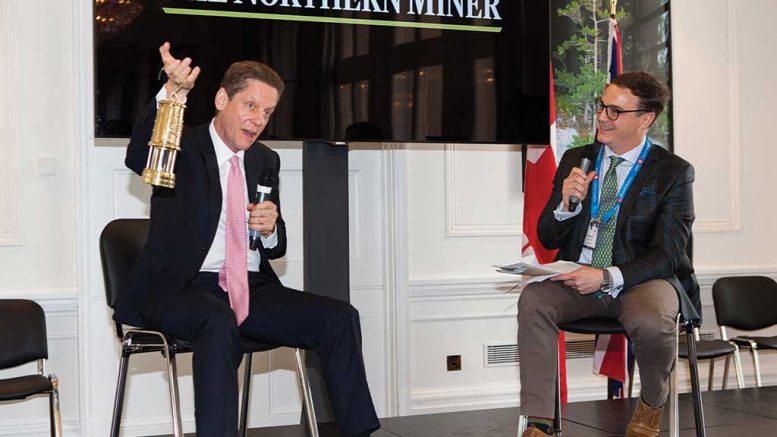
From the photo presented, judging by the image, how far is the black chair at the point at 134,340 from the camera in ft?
9.95

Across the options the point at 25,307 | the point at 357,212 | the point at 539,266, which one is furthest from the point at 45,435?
the point at 539,266

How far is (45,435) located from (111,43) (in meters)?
2.00

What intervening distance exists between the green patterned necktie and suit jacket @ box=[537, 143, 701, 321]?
0.03 m

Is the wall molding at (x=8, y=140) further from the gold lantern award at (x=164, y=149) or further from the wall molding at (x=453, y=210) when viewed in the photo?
the gold lantern award at (x=164, y=149)

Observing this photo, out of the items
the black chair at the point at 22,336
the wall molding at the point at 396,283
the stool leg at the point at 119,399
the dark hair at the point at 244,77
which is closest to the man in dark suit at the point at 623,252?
the dark hair at the point at 244,77

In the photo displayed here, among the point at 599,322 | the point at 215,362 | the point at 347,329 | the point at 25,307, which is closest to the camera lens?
the point at 215,362

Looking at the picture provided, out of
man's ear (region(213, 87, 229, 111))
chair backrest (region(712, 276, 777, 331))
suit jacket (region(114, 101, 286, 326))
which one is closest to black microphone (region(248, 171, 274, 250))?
suit jacket (region(114, 101, 286, 326))

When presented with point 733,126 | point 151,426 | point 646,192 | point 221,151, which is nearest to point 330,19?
point 221,151

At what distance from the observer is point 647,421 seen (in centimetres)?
336

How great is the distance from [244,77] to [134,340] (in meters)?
0.96

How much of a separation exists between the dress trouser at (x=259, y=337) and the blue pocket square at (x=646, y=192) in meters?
1.18

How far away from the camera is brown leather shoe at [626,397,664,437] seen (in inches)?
132

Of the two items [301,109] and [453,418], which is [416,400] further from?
[301,109]

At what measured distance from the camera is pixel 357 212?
4.95 metres
